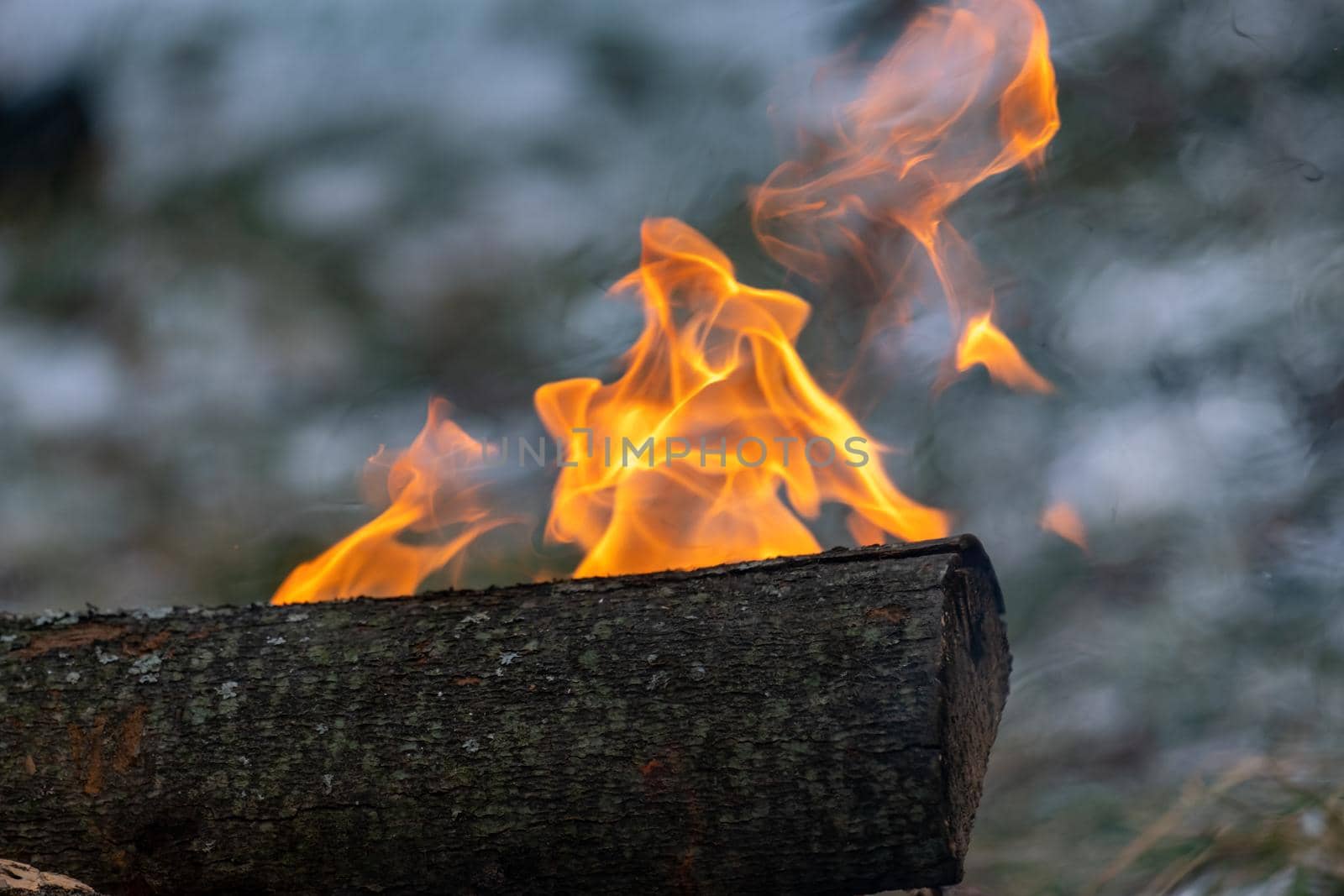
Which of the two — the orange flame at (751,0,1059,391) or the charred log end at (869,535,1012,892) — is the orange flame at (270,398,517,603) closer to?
the charred log end at (869,535,1012,892)

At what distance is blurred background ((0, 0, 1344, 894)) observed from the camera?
140 inches

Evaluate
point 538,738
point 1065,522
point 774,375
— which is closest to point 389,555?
point 538,738

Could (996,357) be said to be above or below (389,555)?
above

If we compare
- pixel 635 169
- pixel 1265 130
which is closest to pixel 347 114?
pixel 635 169

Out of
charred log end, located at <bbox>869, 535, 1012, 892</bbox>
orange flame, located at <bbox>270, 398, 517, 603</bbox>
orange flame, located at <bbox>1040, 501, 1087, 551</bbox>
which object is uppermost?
orange flame, located at <bbox>1040, 501, 1087, 551</bbox>

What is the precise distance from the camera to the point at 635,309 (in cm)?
486

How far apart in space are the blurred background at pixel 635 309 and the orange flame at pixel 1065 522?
0.03m

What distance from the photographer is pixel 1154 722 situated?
333cm

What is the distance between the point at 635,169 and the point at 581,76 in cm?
63

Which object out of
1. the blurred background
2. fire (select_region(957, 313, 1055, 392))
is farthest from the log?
fire (select_region(957, 313, 1055, 392))

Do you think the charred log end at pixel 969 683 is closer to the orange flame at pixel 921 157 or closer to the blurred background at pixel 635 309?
the blurred background at pixel 635 309

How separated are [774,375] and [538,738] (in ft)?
4.88

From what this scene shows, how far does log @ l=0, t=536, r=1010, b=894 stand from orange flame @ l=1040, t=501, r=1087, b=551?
7.14ft

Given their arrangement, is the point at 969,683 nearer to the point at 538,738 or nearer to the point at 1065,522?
the point at 538,738
